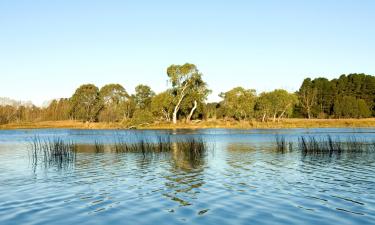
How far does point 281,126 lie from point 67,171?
67.9m

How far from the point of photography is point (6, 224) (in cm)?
1016

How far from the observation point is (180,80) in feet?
295

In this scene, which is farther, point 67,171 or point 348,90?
point 348,90

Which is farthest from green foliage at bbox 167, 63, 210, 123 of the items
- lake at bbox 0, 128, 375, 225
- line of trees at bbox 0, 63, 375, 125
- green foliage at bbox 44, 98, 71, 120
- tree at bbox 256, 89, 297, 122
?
lake at bbox 0, 128, 375, 225

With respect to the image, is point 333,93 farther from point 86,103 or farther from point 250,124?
point 86,103

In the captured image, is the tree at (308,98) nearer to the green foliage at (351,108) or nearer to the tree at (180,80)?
the green foliage at (351,108)

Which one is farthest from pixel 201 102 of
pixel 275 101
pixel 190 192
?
pixel 190 192

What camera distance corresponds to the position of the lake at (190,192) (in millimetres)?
Result: 10938

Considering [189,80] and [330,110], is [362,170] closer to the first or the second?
[189,80]

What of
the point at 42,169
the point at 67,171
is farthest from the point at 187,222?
the point at 42,169

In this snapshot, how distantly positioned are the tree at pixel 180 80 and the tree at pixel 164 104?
133 centimetres

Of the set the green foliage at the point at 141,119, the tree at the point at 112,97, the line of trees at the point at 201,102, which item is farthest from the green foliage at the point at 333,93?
the tree at the point at 112,97

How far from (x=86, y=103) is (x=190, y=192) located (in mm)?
97572

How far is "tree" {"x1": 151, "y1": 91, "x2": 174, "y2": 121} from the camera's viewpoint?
291 ft
